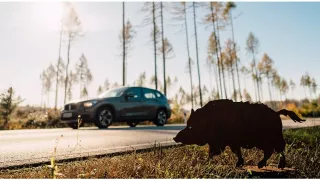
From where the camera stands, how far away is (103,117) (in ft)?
39.2

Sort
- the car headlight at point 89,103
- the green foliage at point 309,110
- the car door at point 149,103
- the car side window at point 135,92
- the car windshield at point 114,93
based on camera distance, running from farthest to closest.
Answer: the green foliage at point 309,110, the car door at point 149,103, the car side window at point 135,92, the car windshield at point 114,93, the car headlight at point 89,103

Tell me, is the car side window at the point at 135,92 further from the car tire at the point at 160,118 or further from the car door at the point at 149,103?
the car tire at the point at 160,118

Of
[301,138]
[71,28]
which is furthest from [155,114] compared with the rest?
[71,28]

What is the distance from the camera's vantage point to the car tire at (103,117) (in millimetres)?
11703

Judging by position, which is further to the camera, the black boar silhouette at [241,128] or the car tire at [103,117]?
the car tire at [103,117]

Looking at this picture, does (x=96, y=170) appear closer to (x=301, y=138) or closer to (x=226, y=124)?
(x=226, y=124)

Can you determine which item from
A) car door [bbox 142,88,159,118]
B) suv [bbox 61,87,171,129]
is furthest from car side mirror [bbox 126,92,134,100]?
car door [bbox 142,88,159,118]

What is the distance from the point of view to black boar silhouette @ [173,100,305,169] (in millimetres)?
3373

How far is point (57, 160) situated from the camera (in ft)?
14.4

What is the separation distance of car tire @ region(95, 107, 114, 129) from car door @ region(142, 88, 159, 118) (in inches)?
77.4

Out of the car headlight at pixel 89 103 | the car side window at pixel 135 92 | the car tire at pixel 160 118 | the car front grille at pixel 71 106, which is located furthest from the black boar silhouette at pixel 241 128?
the car tire at pixel 160 118

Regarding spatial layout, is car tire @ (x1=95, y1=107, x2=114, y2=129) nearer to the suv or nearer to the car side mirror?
the suv

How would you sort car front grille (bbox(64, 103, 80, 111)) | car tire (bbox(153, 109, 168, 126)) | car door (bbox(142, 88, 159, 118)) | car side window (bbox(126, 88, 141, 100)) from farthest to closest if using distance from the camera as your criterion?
car tire (bbox(153, 109, 168, 126)) → car door (bbox(142, 88, 159, 118)) → car side window (bbox(126, 88, 141, 100)) → car front grille (bbox(64, 103, 80, 111))

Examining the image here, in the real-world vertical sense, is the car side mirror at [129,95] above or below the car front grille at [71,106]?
above
